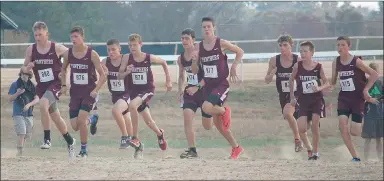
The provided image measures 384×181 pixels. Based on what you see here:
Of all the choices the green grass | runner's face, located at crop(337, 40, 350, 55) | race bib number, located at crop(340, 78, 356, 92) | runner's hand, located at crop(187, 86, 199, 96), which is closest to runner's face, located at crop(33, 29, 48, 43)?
runner's hand, located at crop(187, 86, 199, 96)

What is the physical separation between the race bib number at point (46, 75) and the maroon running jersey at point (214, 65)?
2459 mm

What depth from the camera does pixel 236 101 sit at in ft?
87.5

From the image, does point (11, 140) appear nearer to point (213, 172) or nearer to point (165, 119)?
point (165, 119)

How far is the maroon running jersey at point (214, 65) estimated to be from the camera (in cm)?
1288

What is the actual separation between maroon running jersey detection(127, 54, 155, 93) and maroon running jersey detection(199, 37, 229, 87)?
1394 millimetres

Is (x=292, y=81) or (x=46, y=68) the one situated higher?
(x=46, y=68)

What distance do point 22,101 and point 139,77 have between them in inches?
104

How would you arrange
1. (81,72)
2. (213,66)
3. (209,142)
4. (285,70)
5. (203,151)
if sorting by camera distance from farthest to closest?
(209,142), (203,151), (285,70), (213,66), (81,72)

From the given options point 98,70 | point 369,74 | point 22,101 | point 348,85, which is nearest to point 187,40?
point 98,70

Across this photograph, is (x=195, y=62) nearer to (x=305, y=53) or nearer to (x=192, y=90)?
(x=192, y=90)

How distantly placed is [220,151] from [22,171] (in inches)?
358

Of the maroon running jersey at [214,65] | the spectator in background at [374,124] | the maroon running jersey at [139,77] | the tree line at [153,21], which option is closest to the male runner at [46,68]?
the maroon running jersey at [139,77]

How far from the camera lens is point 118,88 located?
1402cm

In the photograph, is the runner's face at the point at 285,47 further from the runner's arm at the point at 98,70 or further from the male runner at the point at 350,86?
the runner's arm at the point at 98,70
